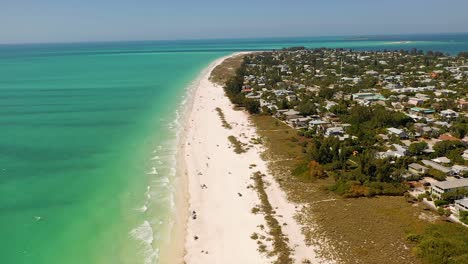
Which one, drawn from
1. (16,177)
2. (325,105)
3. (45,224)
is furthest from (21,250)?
(325,105)

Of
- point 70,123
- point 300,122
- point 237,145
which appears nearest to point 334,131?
point 300,122

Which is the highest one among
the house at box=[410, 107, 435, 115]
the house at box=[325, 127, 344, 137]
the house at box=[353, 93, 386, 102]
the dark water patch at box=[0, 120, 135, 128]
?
the house at box=[353, 93, 386, 102]

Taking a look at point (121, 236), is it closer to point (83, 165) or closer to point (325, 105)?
point (83, 165)

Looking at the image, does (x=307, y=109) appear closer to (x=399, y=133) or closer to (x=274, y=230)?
(x=399, y=133)

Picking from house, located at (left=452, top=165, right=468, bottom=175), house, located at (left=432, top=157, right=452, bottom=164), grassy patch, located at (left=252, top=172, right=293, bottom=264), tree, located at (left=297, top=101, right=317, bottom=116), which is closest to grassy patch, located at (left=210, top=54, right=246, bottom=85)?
tree, located at (left=297, top=101, right=317, bottom=116)

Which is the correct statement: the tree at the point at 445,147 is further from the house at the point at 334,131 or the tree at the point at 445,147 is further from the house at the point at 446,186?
the house at the point at 334,131

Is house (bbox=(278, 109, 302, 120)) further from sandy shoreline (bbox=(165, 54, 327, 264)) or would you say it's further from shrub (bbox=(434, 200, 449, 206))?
shrub (bbox=(434, 200, 449, 206))
